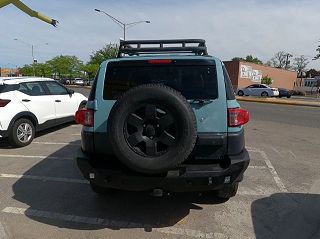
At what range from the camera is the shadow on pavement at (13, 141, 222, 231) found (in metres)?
3.61

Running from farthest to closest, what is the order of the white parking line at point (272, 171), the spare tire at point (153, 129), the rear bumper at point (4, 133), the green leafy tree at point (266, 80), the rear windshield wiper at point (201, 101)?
the green leafy tree at point (266, 80) < the rear bumper at point (4, 133) < the white parking line at point (272, 171) < the rear windshield wiper at point (201, 101) < the spare tire at point (153, 129)

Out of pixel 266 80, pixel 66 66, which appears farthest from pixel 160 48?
pixel 66 66

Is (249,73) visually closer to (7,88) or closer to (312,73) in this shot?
(7,88)

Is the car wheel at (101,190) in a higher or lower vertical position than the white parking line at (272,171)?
higher

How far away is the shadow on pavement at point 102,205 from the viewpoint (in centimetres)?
361

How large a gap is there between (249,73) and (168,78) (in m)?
44.4

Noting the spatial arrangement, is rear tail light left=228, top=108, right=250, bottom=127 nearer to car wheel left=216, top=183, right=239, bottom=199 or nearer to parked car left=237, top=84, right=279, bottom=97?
car wheel left=216, top=183, right=239, bottom=199

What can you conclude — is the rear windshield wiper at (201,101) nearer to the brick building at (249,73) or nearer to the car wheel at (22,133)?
the car wheel at (22,133)

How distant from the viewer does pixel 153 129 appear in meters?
3.14

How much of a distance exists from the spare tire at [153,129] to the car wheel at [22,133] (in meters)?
4.61

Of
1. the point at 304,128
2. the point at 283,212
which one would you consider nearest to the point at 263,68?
the point at 304,128

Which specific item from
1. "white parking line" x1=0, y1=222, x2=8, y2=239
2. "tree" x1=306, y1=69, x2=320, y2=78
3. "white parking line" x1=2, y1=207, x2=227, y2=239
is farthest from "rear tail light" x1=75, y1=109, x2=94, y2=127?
"tree" x1=306, y1=69, x2=320, y2=78

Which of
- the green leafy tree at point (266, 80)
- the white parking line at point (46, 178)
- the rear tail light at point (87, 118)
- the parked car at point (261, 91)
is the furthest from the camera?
the green leafy tree at point (266, 80)

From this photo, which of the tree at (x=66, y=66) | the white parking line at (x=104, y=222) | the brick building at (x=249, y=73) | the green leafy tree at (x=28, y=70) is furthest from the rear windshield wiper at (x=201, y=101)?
the green leafy tree at (x=28, y=70)
